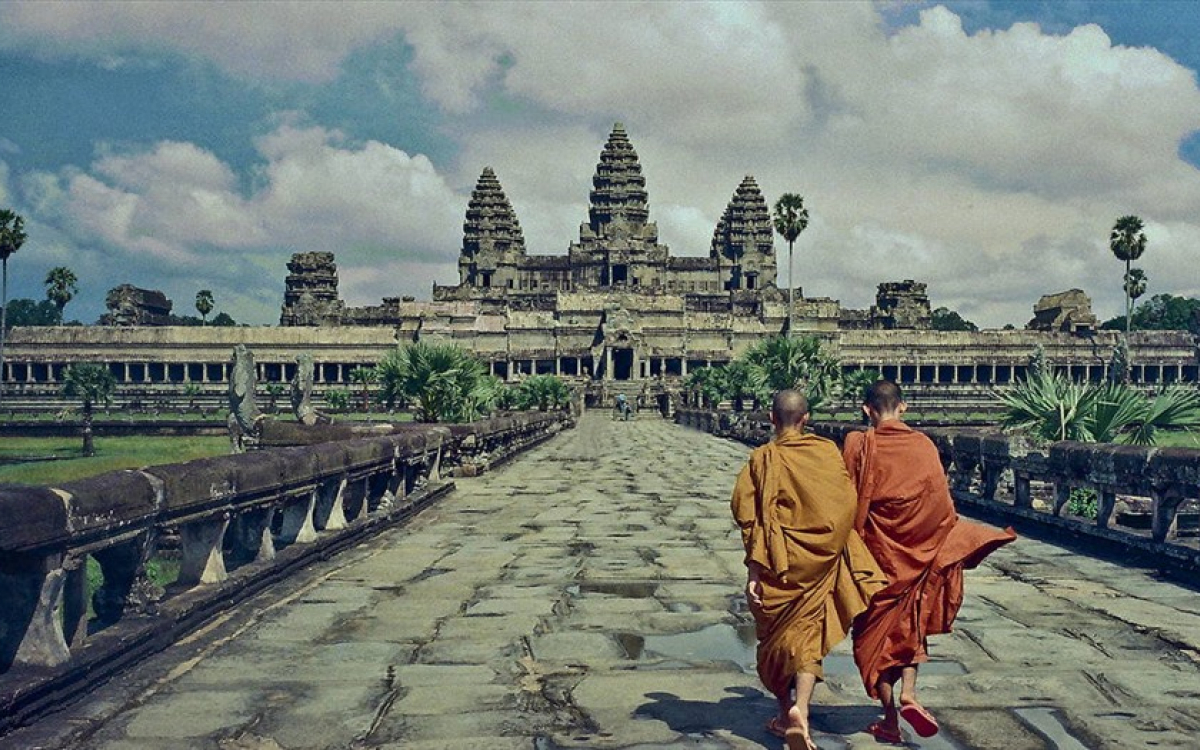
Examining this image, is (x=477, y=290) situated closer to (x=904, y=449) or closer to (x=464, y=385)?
(x=464, y=385)

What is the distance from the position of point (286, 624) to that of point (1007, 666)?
13.6 ft

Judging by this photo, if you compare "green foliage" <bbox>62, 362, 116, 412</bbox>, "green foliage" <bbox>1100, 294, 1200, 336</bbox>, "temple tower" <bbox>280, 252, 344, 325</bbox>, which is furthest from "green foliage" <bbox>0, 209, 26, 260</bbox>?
"green foliage" <bbox>1100, 294, 1200, 336</bbox>

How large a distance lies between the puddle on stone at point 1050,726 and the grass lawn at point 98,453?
24392 mm

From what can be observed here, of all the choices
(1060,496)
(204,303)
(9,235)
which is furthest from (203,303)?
(1060,496)

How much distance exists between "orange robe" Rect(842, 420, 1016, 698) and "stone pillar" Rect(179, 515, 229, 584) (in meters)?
4.21

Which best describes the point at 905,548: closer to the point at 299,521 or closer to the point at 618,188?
the point at 299,521

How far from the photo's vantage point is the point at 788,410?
4887 millimetres

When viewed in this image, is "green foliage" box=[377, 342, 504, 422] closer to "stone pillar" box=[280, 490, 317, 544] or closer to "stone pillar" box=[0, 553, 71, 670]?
"stone pillar" box=[280, 490, 317, 544]

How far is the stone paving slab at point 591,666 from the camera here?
15.1 feet

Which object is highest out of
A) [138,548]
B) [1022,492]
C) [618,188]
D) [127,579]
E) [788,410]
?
[618,188]

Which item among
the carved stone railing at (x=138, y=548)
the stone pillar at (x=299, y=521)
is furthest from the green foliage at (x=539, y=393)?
the stone pillar at (x=299, y=521)

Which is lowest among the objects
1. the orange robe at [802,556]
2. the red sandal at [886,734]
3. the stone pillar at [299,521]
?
the red sandal at [886,734]

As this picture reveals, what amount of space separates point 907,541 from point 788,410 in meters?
0.77

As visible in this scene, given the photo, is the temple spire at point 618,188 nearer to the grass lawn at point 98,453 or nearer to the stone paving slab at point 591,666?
the grass lawn at point 98,453
